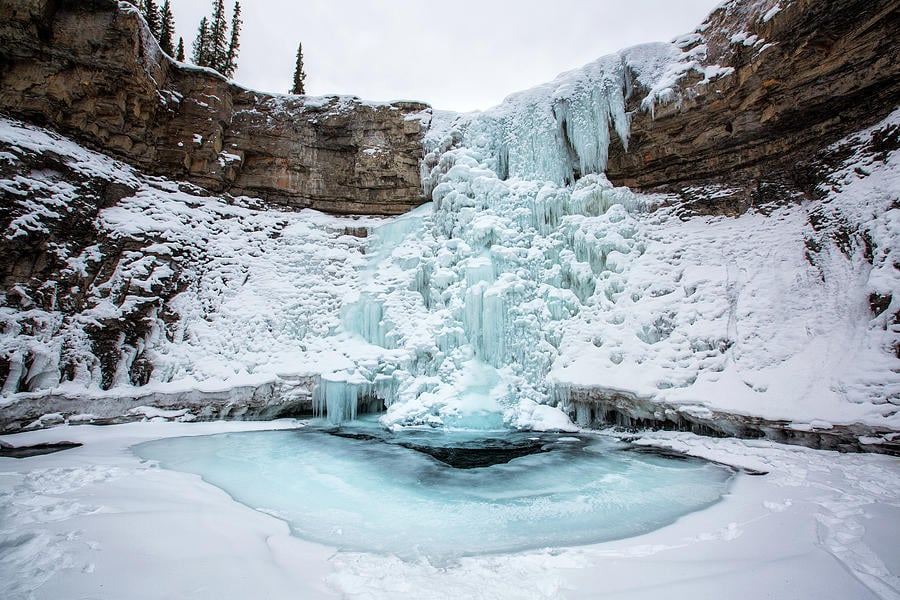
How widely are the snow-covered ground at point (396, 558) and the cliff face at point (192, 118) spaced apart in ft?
Result: 35.5

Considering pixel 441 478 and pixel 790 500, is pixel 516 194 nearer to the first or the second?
pixel 441 478

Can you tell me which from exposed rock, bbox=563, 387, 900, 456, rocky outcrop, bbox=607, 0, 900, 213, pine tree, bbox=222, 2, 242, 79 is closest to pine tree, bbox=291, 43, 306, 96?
pine tree, bbox=222, 2, 242, 79

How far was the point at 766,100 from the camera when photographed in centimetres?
1049

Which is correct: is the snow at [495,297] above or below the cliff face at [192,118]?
below

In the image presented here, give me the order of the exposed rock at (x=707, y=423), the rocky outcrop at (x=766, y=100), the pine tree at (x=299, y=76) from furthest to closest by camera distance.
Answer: the pine tree at (x=299, y=76)
the rocky outcrop at (x=766, y=100)
the exposed rock at (x=707, y=423)

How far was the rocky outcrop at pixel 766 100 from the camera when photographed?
880 centimetres

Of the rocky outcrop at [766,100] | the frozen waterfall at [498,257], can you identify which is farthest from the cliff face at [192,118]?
the rocky outcrop at [766,100]

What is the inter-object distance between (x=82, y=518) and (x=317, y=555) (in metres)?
2.03

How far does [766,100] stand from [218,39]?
91.0 feet

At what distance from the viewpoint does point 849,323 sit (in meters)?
7.20

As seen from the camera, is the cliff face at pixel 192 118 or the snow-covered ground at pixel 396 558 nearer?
the snow-covered ground at pixel 396 558

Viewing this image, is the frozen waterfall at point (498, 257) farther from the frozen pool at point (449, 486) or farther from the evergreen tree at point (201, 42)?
the evergreen tree at point (201, 42)

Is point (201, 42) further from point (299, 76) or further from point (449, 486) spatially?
point (449, 486)

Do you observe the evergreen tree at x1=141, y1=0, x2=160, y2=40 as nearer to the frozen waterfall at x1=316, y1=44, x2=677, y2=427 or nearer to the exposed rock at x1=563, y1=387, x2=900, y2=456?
the frozen waterfall at x1=316, y1=44, x2=677, y2=427
